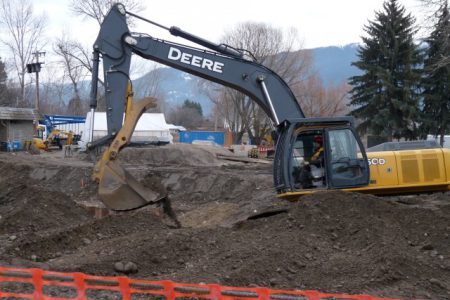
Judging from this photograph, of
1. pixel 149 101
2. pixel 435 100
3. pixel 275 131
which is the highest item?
pixel 435 100

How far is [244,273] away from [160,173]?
14622 millimetres

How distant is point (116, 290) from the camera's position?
538 centimetres

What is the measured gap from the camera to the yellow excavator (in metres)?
45.9

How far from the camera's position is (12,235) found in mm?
10531

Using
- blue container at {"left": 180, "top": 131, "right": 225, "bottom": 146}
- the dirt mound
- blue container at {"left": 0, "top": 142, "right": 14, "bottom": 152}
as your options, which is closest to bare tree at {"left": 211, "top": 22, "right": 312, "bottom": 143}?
blue container at {"left": 180, "top": 131, "right": 225, "bottom": 146}

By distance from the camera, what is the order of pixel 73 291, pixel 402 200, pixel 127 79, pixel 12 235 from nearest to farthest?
pixel 73 291, pixel 12 235, pixel 127 79, pixel 402 200

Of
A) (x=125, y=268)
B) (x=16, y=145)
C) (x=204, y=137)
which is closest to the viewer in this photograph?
(x=125, y=268)

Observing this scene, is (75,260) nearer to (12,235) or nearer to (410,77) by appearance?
(12,235)

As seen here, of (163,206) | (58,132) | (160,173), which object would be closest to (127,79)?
(163,206)

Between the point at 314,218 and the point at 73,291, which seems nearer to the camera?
the point at 73,291

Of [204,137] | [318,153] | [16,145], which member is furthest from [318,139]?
[204,137]

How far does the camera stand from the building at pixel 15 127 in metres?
43.8

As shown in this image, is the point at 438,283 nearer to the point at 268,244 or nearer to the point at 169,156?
the point at 268,244

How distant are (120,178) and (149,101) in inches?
63.6
